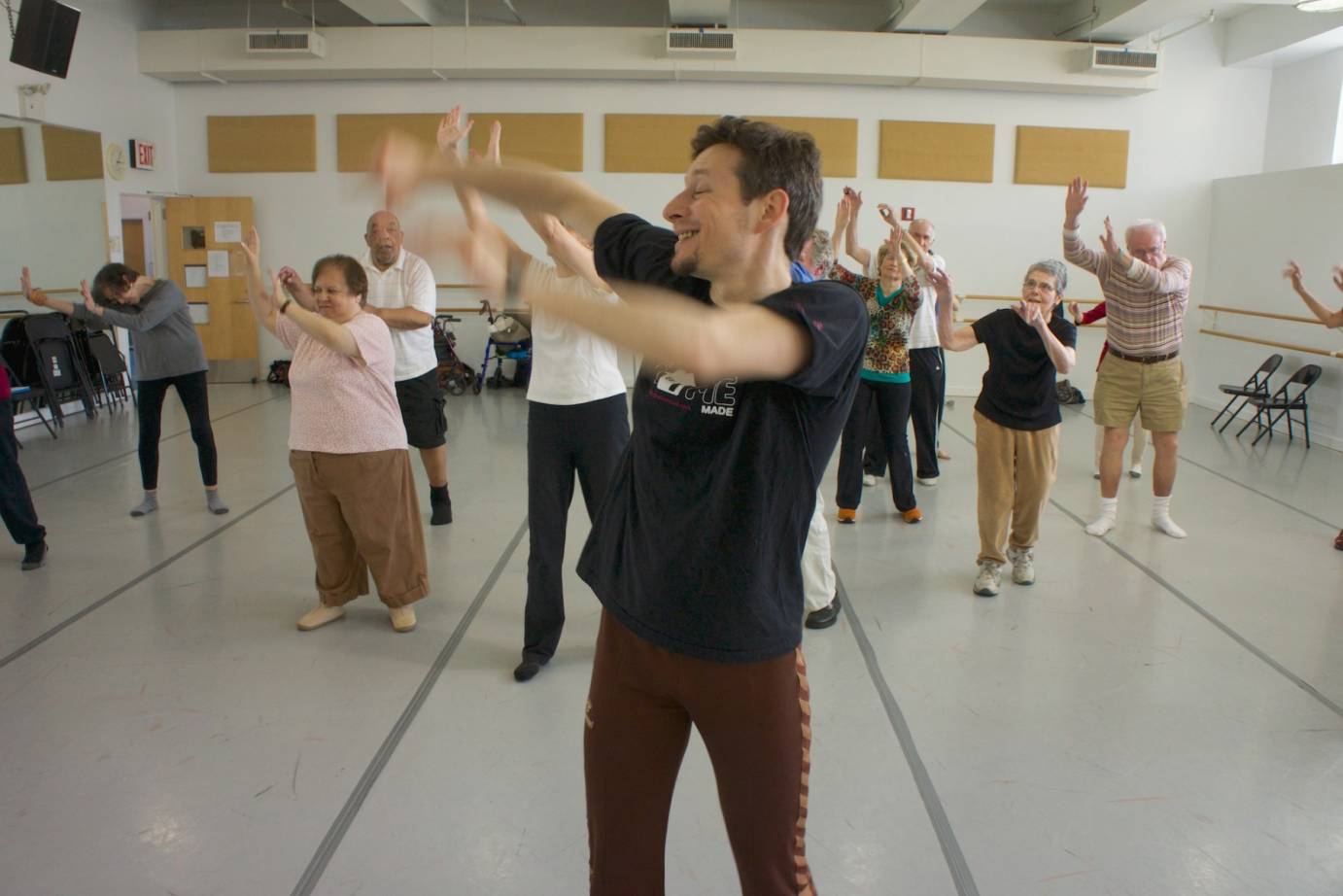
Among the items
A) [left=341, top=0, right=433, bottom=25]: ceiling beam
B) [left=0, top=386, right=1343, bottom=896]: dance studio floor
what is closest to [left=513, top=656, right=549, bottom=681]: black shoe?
[left=0, top=386, right=1343, bottom=896]: dance studio floor

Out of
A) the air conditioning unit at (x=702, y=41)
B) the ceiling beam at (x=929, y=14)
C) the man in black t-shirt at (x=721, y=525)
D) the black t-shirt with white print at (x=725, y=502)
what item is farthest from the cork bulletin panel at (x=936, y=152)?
the black t-shirt with white print at (x=725, y=502)

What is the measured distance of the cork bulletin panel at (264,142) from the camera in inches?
423

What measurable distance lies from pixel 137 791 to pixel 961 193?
1018cm

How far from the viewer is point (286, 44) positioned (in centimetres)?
988

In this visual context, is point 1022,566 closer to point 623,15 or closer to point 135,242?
point 623,15

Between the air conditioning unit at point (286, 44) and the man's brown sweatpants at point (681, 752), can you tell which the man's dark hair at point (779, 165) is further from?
the air conditioning unit at point (286, 44)

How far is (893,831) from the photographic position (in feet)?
8.04

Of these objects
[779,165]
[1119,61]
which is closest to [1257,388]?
[1119,61]

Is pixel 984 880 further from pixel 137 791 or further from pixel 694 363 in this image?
pixel 137 791

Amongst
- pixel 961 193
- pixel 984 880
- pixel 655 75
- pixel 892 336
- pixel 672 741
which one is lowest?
pixel 984 880

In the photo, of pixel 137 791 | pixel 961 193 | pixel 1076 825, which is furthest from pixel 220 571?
pixel 961 193

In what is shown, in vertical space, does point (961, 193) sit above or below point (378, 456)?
above

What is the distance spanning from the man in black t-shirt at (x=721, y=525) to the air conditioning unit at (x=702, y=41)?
904cm

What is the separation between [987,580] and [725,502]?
323cm
